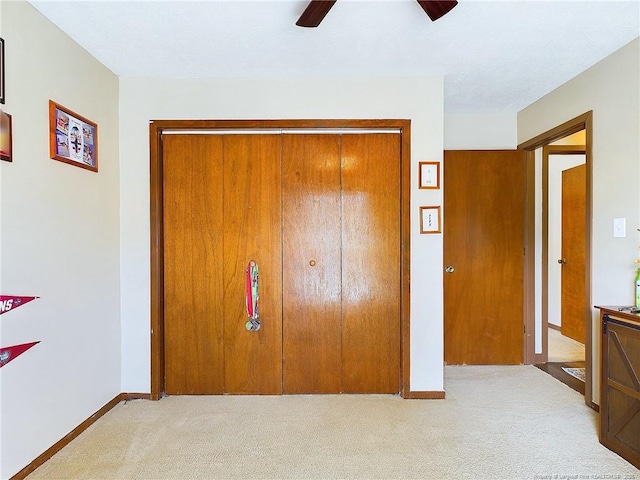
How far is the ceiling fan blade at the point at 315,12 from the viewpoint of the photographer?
5.63 ft

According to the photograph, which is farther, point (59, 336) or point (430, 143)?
point (430, 143)

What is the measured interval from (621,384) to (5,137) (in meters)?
3.30

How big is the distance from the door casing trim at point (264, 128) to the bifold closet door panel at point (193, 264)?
0.07 metres

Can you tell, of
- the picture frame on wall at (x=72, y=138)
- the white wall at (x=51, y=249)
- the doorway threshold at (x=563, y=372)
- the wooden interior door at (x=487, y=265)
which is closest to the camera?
the white wall at (x=51, y=249)

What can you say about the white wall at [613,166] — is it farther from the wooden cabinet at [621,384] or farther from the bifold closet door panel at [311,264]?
the bifold closet door panel at [311,264]

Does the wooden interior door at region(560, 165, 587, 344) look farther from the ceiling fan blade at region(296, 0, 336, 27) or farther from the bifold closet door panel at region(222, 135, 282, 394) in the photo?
the ceiling fan blade at region(296, 0, 336, 27)

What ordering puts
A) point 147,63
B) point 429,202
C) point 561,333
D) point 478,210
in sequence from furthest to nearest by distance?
1. point 561,333
2. point 478,210
3. point 429,202
4. point 147,63

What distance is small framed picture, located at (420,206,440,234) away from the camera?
2.80 metres

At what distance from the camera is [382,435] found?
7.52 ft

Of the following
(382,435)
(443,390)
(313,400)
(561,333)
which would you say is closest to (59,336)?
(313,400)

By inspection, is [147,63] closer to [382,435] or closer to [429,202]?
[429,202]

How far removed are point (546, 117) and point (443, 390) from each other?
2379mm

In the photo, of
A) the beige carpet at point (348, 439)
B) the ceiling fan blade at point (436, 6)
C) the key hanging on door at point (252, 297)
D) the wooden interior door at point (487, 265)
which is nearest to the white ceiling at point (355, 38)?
the ceiling fan blade at point (436, 6)

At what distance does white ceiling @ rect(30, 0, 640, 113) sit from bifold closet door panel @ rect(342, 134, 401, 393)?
63 centimetres
